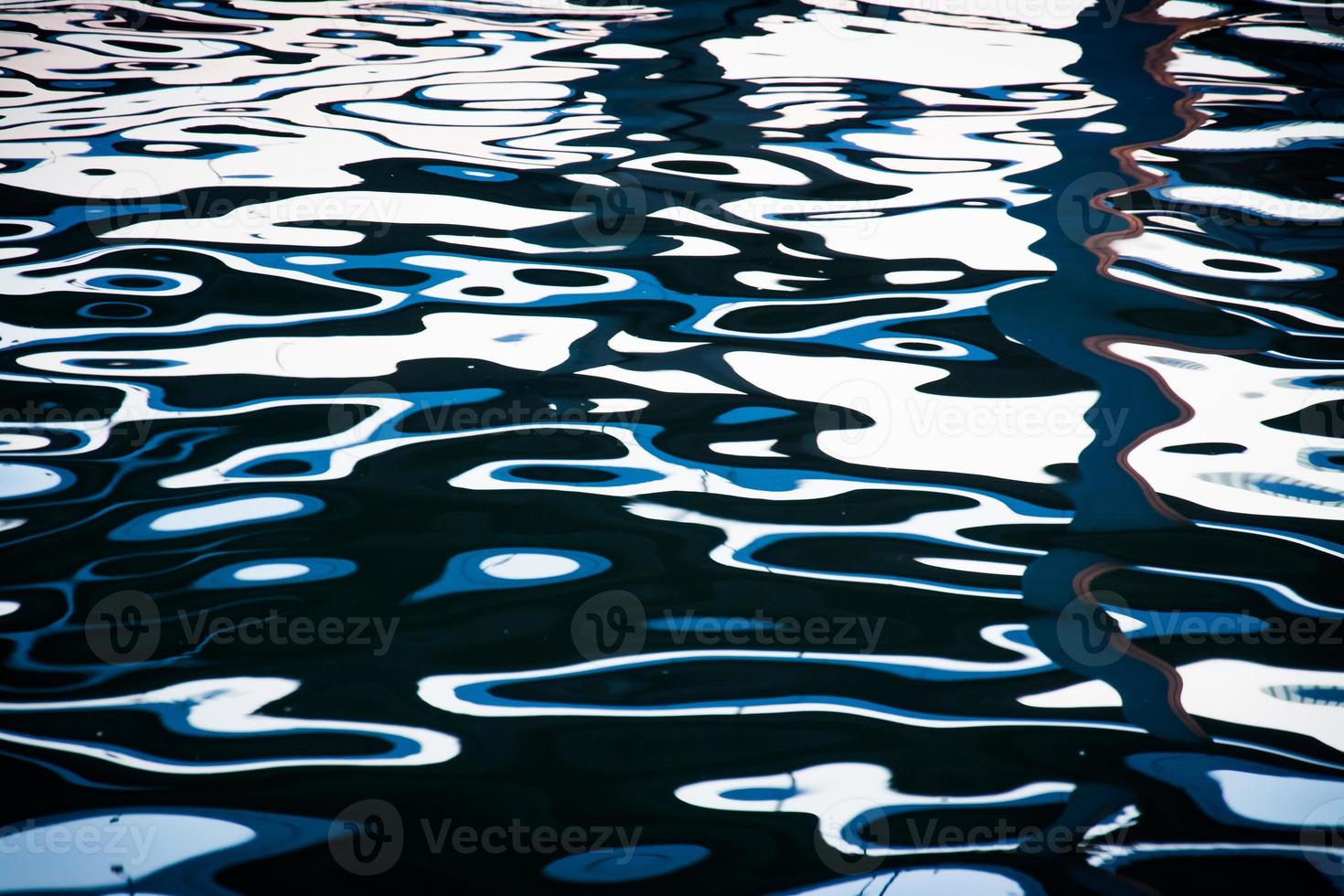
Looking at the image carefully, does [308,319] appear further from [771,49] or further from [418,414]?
[771,49]

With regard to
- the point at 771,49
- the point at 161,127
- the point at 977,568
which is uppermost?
the point at 771,49

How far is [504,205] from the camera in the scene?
293 cm

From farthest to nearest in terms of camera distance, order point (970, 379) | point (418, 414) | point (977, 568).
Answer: point (970, 379) < point (418, 414) < point (977, 568)

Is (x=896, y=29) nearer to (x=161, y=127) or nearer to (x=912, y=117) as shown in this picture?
(x=912, y=117)

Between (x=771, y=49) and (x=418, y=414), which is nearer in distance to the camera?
(x=418, y=414)

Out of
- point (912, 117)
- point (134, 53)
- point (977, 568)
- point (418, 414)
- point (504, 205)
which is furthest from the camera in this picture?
point (134, 53)

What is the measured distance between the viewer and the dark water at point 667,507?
119 centimetres

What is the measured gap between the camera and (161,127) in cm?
346

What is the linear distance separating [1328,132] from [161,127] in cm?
385

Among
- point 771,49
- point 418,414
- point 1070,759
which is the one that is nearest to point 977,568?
point 1070,759

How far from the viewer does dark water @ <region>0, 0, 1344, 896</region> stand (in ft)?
3.92

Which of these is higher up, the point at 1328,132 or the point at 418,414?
the point at 1328,132

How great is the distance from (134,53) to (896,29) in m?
3.31

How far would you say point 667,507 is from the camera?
5.68 feet
